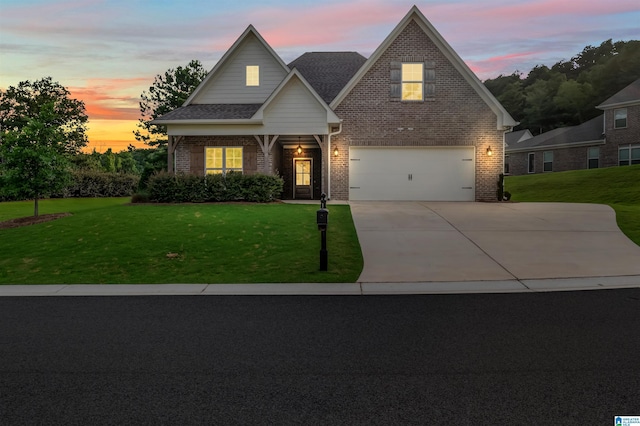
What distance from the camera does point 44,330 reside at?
5.71 m

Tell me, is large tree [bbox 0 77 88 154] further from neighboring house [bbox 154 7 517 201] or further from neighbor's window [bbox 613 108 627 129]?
neighbor's window [bbox 613 108 627 129]

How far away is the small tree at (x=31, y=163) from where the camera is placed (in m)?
16.5

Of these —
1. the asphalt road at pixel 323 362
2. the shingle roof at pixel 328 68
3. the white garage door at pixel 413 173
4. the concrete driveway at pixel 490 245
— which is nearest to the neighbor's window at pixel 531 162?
the shingle roof at pixel 328 68

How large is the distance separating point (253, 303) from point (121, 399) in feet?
11.1

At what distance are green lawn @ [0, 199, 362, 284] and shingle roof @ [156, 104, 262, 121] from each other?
20.9ft

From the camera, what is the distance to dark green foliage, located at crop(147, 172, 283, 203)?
63.7 feet

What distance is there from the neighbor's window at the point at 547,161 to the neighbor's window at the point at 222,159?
105ft

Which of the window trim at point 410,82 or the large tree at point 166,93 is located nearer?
the window trim at point 410,82

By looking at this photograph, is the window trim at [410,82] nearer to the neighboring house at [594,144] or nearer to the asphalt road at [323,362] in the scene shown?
the asphalt road at [323,362]

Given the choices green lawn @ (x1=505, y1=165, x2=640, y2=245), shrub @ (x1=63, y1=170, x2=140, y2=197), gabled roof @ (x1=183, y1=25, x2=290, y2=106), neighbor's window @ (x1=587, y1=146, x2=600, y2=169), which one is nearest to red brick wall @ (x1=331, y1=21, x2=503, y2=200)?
gabled roof @ (x1=183, y1=25, x2=290, y2=106)

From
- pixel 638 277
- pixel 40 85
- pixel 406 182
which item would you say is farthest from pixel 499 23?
pixel 40 85

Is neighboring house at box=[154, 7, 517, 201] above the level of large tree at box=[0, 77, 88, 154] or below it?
below

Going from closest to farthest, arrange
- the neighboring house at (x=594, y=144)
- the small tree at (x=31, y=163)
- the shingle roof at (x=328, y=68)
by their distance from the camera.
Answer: the small tree at (x=31, y=163)
the shingle roof at (x=328, y=68)
the neighboring house at (x=594, y=144)

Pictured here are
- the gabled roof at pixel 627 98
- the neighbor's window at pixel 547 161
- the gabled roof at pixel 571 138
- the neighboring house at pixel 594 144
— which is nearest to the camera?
the gabled roof at pixel 627 98
